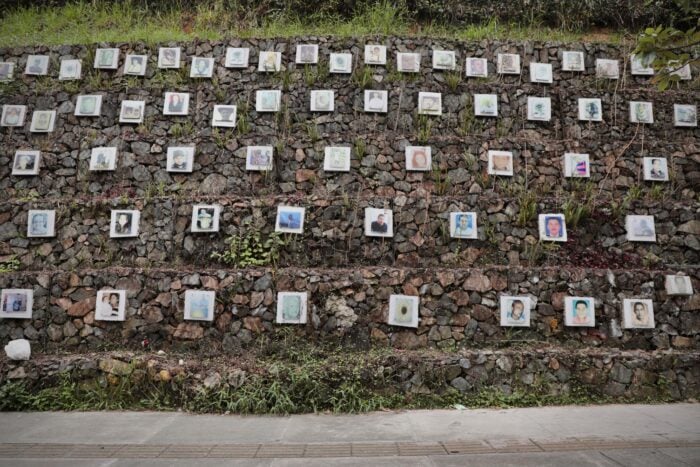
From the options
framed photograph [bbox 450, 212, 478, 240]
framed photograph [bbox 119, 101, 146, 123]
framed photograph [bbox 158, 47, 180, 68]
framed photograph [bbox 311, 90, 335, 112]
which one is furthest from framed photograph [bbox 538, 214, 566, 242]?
→ framed photograph [bbox 158, 47, 180, 68]

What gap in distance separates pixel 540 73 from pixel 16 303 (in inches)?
362

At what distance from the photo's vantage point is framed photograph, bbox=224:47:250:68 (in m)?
9.20

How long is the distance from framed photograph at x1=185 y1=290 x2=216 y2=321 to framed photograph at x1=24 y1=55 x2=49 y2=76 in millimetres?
6034

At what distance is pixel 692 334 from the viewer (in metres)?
6.34

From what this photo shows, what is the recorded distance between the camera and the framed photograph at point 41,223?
7.22 metres

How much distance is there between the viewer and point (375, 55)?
30.3ft

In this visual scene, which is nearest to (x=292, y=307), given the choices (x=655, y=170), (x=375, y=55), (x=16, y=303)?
(x=16, y=303)

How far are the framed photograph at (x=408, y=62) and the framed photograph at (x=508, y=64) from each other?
153cm

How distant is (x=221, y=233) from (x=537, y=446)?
482 centimetres

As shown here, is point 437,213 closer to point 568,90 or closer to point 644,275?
point 644,275

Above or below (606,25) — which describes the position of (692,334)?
below

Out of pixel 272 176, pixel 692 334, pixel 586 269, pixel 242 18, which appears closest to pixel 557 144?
pixel 586 269

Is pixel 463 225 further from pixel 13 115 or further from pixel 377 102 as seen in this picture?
pixel 13 115

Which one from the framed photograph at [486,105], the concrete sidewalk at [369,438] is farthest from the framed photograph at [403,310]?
the framed photograph at [486,105]
